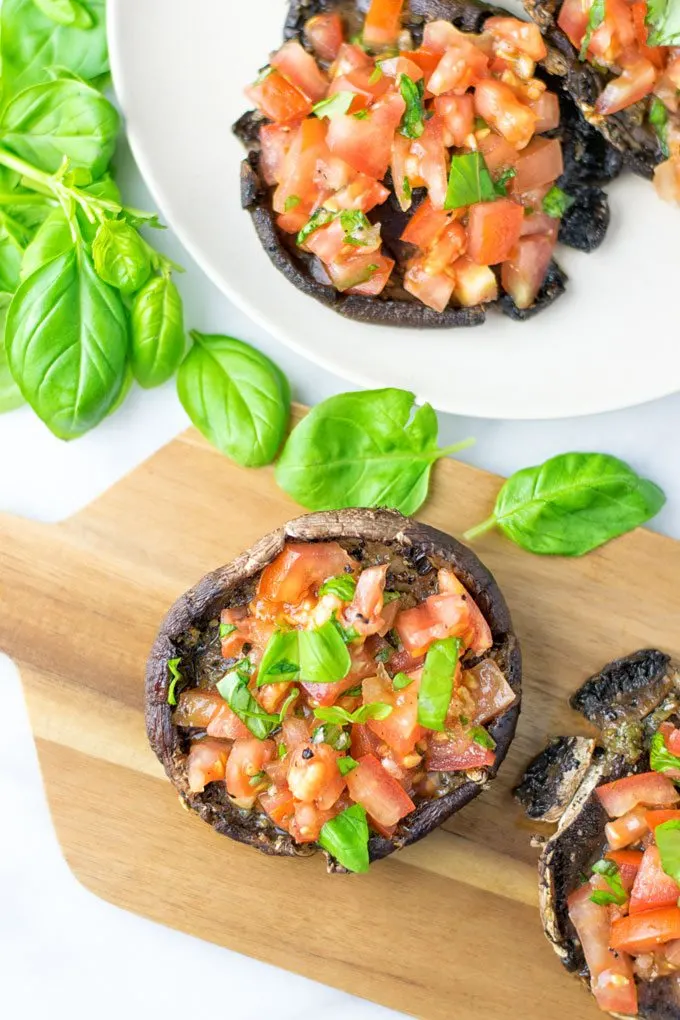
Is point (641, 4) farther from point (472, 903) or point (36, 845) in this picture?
point (36, 845)

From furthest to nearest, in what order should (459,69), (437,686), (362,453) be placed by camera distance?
(362,453) < (459,69) < (437,686)

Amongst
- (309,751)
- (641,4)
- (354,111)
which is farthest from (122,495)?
(641,4)

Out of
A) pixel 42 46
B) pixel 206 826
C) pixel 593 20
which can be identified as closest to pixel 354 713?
pixel 206 826

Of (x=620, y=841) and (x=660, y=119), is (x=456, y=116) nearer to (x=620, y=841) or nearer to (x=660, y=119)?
(x=660, y=119)

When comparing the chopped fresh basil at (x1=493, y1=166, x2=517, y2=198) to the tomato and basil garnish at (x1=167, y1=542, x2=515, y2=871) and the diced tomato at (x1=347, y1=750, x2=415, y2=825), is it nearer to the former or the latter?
the tomato and basil garnish at (x1=167, y1=542, x2=515, y2=871)

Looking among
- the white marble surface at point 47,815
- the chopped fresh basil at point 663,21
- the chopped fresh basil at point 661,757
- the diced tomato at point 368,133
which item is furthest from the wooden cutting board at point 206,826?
the chopped fresh basil at point 663,21

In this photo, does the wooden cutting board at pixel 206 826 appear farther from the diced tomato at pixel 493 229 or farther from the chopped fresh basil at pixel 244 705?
the diced tomato at pixel 493 229
